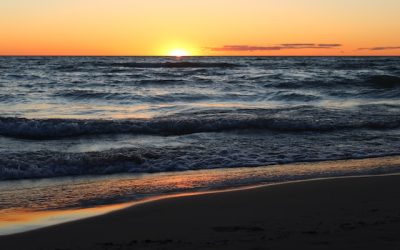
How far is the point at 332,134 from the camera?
12328 mm

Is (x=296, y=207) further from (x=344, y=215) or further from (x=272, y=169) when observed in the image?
(x=272, y=169)

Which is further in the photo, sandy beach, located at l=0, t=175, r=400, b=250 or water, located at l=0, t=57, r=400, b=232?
water, located at l=0, t=57, r=400, b=232

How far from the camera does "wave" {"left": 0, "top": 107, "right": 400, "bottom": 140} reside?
12273mm

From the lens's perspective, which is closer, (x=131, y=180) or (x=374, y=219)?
(x=374, y=219)

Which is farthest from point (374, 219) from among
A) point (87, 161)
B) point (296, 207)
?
point (87, 161)

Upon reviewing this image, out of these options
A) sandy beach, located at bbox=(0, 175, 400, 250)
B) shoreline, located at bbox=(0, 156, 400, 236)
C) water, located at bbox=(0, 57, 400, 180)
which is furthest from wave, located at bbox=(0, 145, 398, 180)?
sandy beach, located at bbox=(0, 175, 400, 250)

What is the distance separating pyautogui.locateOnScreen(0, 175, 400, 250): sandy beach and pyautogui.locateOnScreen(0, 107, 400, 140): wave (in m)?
6.67

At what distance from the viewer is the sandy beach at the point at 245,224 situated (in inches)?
170

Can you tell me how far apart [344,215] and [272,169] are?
11.0 ft

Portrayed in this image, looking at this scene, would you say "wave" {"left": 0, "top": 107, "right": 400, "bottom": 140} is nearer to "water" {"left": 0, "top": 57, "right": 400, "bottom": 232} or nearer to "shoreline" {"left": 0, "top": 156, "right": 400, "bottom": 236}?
"water" {"left": 0, "top": 57, "right": 400, "bottom": 232}

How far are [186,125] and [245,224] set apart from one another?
334 inches

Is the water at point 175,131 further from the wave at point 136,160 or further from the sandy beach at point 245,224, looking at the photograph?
the sandy beach at point 245,224

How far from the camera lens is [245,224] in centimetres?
489

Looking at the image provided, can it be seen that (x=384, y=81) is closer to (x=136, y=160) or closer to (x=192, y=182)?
(x=136, y=160)
